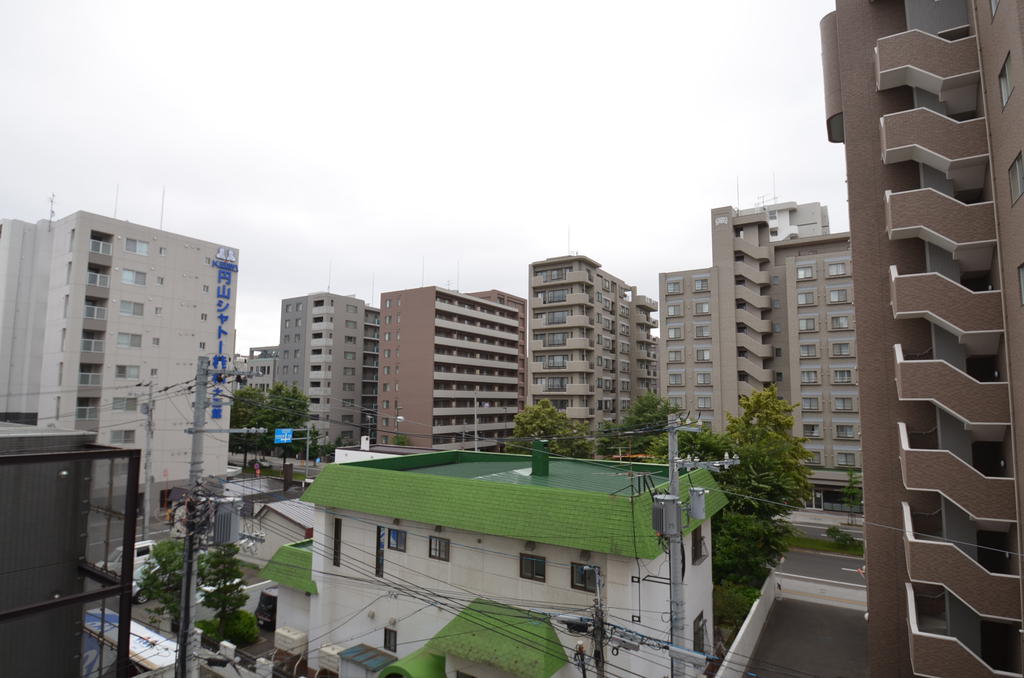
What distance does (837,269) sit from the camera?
49312mm

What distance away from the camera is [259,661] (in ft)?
58.6

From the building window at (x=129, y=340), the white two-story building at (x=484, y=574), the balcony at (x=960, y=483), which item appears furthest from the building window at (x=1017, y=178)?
the building window at (x=129, y=340)

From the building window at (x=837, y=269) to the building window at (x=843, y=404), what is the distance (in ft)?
38.4

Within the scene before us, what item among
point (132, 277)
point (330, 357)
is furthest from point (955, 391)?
point (330, 357)

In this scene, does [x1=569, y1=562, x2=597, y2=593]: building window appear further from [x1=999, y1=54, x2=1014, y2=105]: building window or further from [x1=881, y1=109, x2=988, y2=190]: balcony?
[x1=999, y1=54, x2=1014, y2=105]: building window

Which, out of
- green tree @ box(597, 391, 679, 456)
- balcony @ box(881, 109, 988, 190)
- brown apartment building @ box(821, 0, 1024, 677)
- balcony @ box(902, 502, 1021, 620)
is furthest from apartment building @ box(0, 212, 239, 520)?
balcony @ box(881, 109, 988, 190)

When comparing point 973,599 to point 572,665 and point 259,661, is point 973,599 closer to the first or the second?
point 572,665

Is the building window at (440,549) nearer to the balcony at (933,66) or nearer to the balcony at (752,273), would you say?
the balcony at (933,66)

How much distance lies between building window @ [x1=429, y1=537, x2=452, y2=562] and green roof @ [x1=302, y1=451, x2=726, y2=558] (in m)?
1.12

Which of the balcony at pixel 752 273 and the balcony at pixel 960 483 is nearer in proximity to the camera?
the balcony at pixel 960 483

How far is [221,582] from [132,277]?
114ft

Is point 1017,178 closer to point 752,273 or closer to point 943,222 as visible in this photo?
point 943,222

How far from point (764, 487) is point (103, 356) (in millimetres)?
49115

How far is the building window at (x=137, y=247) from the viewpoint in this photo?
146 feet
